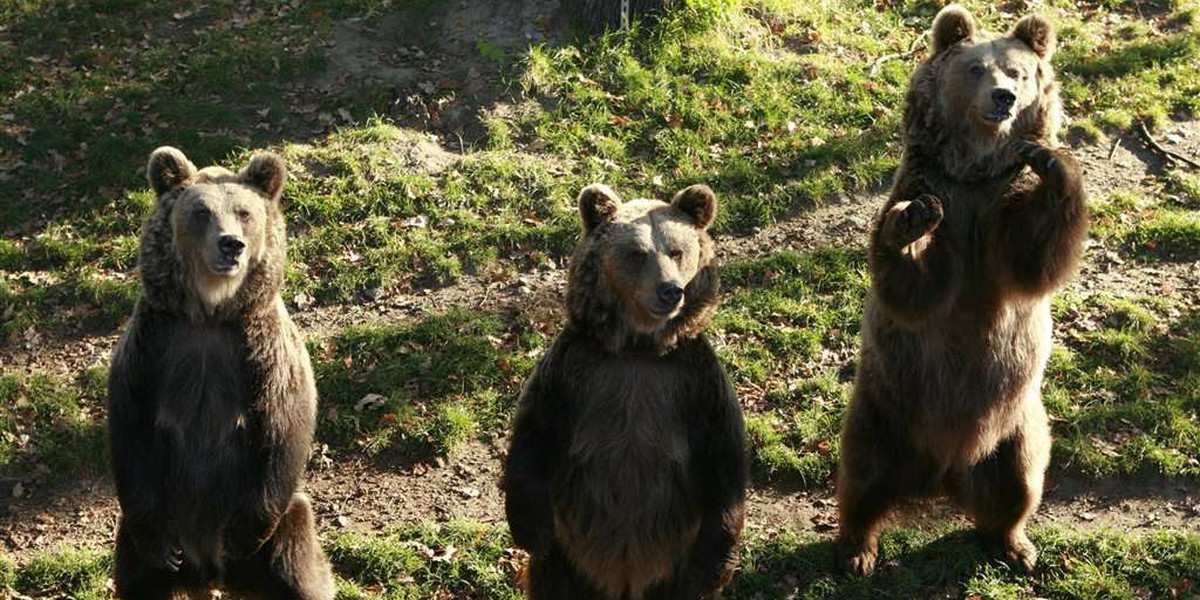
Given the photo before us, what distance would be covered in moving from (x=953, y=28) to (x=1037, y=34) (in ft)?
1.51

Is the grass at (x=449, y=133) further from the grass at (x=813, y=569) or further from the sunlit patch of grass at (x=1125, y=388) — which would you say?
the grass at (x=813, y=569)

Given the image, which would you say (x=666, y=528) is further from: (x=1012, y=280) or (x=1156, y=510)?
(x=1156, y=510)

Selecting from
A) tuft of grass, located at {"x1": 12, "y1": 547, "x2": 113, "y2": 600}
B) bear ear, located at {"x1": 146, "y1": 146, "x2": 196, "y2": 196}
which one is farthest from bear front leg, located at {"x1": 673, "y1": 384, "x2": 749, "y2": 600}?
tuft of grass, located at {"x1": 12, "y1": 547, "x2": 113, "y2": 600}

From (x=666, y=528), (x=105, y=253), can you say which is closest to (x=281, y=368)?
(x=666, y=528)

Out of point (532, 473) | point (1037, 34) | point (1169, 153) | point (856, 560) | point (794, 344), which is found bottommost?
point (856, 560)

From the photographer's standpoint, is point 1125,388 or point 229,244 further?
point 1125,388

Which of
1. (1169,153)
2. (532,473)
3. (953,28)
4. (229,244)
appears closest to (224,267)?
(229,244)

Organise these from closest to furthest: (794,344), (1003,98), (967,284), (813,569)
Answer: (1003,98) → (967,284) → (813,569) → (794,344)

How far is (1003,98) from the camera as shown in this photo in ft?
22.5

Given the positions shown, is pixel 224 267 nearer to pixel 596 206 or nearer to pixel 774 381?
pixel 596 206

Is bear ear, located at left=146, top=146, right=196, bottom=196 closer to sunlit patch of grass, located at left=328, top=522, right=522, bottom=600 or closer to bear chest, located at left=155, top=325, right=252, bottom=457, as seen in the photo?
bear chest, located at left=155, top=325, right=252, bottom=457

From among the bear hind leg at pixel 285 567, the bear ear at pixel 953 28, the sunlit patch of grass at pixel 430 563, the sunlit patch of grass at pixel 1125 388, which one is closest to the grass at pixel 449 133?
the sunlit patch of grass at pixel 1125 388

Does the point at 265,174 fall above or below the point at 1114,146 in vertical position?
above

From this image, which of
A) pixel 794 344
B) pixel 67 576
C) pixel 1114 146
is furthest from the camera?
pixel 1114 146
